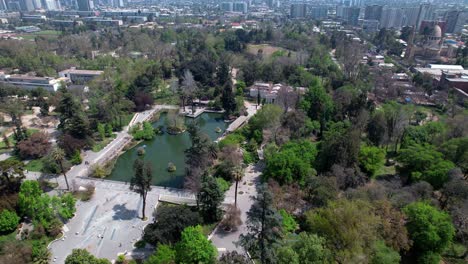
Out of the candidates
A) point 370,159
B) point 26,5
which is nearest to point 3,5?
point 26,5

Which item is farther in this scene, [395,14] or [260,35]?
[395,14]

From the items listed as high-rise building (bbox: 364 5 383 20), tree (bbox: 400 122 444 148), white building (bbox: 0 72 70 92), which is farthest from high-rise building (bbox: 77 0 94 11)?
tree (bbox: 400 122 444 148)

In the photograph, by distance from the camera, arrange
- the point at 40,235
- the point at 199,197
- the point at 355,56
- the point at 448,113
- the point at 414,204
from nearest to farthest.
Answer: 1. the point at 414,204
2. the point at 40,235
3. the point at 199,197
4. the point at 448,113
5. the point at 355,56

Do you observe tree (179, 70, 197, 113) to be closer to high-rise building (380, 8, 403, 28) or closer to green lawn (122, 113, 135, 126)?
green lawn (122, 113, 135, 126)

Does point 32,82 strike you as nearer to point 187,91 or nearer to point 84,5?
point 187,91

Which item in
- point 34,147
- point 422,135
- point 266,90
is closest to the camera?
point 34,147

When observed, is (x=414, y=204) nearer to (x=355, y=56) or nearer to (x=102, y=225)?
(x=102, y=225)

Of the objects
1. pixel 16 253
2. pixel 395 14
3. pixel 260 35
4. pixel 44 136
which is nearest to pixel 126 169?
pixel 44 136
